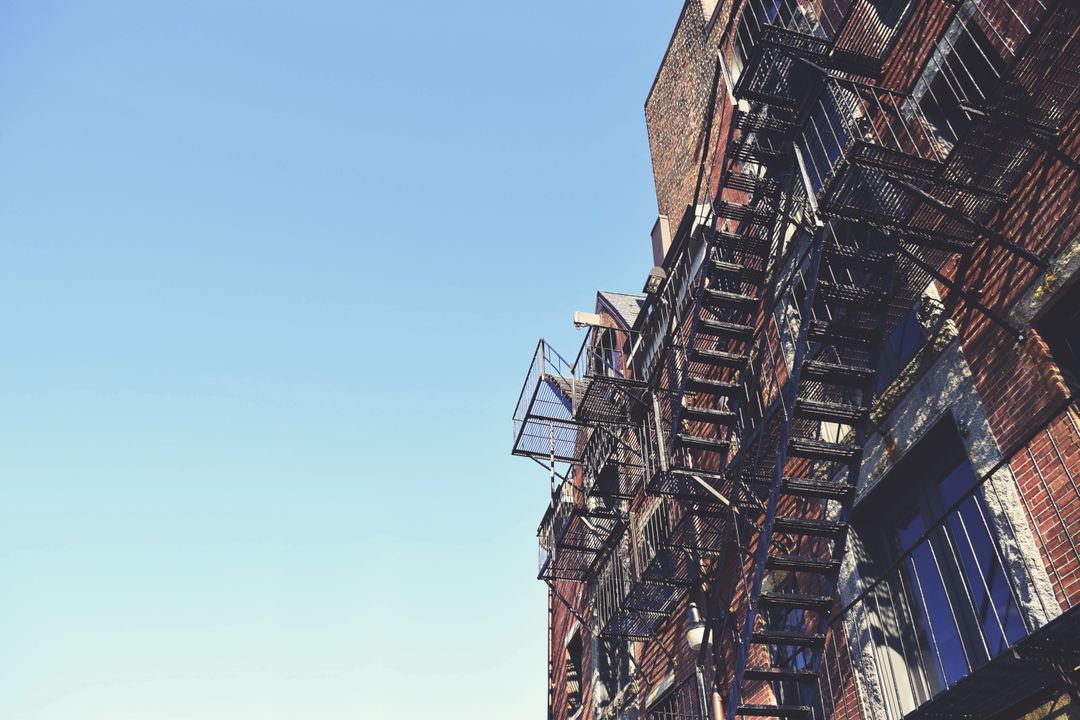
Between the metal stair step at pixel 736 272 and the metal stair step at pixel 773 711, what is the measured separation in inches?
249

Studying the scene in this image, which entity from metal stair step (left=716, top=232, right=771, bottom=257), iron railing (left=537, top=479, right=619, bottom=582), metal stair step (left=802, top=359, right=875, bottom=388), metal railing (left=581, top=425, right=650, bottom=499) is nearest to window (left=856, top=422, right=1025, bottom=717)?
metal stair step (left=802, top=359, right=875, bottom=388)

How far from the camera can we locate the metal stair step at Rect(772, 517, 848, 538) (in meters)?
10.1

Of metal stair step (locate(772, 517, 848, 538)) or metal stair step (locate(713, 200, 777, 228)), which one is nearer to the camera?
metal stair step (locate(772, 517, 848, 538))

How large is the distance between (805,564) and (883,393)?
217cm

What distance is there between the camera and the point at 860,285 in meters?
11.6

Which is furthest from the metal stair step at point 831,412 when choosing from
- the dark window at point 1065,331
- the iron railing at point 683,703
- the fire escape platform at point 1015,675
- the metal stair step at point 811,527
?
the iron railing at point 683,703

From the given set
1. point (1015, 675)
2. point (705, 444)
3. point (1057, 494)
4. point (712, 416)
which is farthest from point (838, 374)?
point (1015, 675)

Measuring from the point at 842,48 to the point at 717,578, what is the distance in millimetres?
7700

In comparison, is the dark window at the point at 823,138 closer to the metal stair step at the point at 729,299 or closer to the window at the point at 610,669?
the metal stair step at the point at 729,299

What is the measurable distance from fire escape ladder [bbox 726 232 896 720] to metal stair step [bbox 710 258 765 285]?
2.25 meters

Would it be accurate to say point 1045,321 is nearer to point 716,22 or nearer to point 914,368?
point 914,368

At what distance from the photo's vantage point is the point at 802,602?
10.2 m

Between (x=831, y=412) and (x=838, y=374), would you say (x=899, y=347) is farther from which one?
(x=831, y=412)

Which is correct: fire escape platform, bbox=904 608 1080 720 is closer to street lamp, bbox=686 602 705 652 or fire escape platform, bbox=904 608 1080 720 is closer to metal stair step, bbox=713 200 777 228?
street lamp, bbox=686 602 705 652
